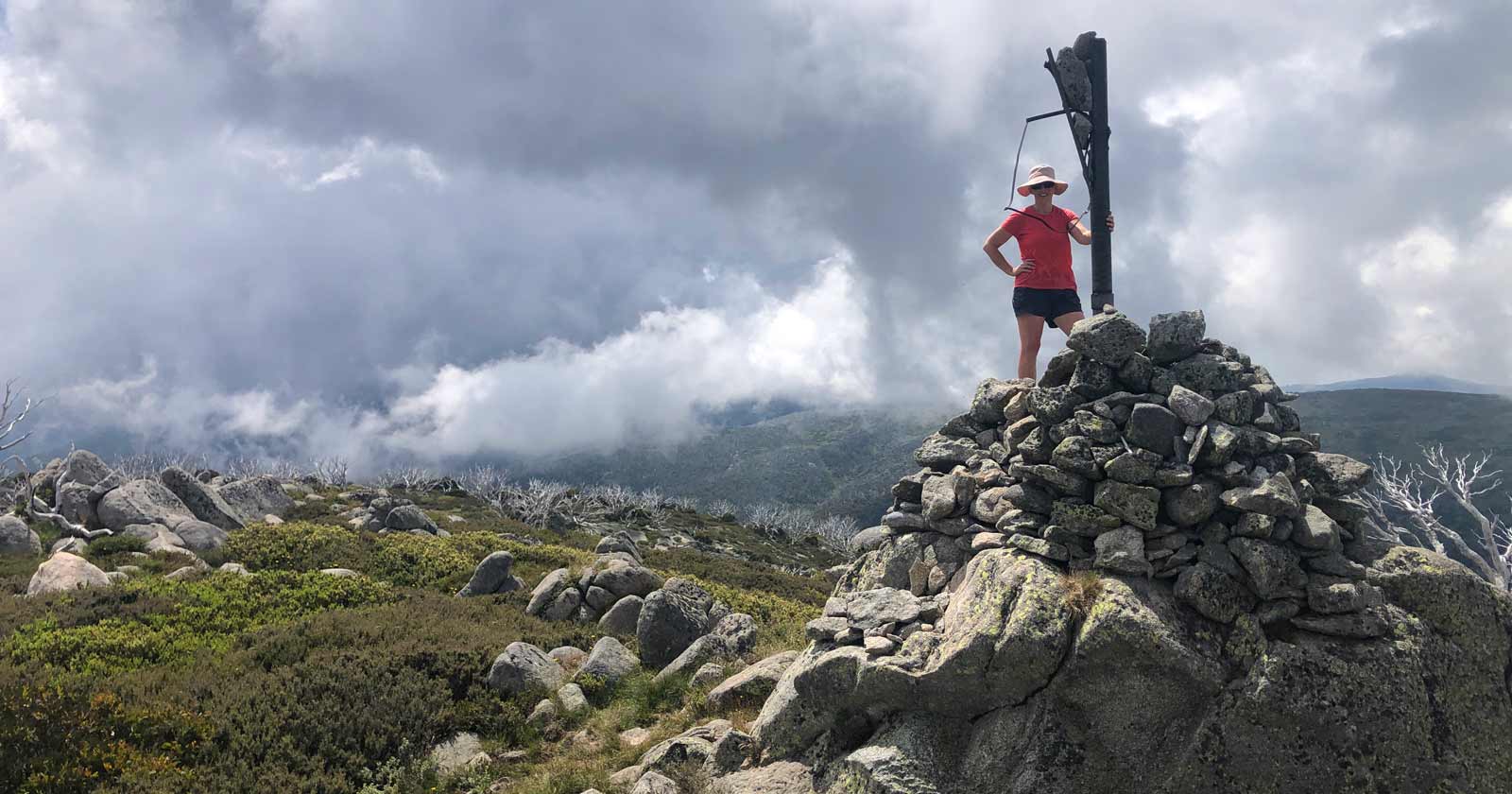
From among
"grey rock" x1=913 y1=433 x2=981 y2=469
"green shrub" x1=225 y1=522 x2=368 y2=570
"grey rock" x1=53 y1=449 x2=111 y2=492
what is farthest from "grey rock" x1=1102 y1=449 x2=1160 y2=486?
"grey rock" x1=53 y1=449 x2=111 y2=492

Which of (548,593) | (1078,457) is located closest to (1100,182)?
(1078,457)

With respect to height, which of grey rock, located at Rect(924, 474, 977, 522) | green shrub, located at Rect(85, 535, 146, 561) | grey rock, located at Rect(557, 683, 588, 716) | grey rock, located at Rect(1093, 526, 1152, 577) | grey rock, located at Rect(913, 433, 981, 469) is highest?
grey rock, located at Rect(913, 433, 981, 469)

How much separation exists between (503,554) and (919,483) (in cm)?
1640

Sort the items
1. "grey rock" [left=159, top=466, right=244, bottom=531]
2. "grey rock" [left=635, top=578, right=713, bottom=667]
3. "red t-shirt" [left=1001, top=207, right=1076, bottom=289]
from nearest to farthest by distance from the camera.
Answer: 1. "red t-shirt" [left=1001, top=207, right=1076, bottom=289]
2. "grey rock" [left=635, top=578, right=713, bottom=667]
3. "grey rock" [left=159, top=466, right=244, bottom=531]

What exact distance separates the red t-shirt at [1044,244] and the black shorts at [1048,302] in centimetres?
9

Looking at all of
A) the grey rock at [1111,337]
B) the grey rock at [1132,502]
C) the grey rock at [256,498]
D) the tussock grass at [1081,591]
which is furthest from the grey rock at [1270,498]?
the grey rock at [256,498]

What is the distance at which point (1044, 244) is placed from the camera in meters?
11.5

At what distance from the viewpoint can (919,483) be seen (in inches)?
449

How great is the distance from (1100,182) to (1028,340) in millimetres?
2497

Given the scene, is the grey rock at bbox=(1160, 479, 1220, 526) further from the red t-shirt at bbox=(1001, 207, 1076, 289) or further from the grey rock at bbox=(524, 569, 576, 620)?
the grey rock at bbox=(524, 569, 576, 620)

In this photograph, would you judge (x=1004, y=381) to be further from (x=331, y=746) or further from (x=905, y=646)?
(x=331, y=746)

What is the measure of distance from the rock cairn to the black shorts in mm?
1712

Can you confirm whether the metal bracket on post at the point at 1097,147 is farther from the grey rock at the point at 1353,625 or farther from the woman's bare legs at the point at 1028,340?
the grey rock at the point at 1353,625

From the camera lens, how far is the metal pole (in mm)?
10812
